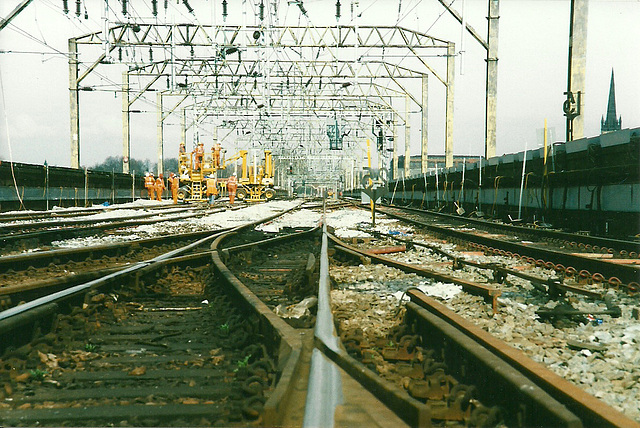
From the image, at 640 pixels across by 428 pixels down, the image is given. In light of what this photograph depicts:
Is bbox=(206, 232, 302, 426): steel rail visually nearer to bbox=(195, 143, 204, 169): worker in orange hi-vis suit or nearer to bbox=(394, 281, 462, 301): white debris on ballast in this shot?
bbox=(394, 281, 462, 301): white debris on ballast

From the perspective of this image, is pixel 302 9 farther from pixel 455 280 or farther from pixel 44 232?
pixel 455 280

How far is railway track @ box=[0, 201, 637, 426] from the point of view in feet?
7.50

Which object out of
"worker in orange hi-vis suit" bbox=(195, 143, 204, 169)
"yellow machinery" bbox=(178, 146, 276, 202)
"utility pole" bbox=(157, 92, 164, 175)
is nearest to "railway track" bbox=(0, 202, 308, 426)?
"yellow machinery" bbox=(178, 146, 276, 202)

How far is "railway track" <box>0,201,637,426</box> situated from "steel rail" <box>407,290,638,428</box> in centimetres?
1

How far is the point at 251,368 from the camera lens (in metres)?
2.87

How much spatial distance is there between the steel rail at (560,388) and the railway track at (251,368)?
1cm

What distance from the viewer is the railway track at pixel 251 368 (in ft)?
7.50

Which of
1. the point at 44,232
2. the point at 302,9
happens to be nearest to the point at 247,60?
the point at 302,9

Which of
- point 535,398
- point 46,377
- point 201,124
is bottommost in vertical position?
point 46,377

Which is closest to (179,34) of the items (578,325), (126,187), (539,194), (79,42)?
(79,42)

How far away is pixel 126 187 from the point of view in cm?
3409

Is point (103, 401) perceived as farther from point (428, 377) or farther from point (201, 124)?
point (201, 124)

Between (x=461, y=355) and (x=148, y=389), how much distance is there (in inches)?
66.3

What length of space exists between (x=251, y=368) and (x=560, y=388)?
1.48m
